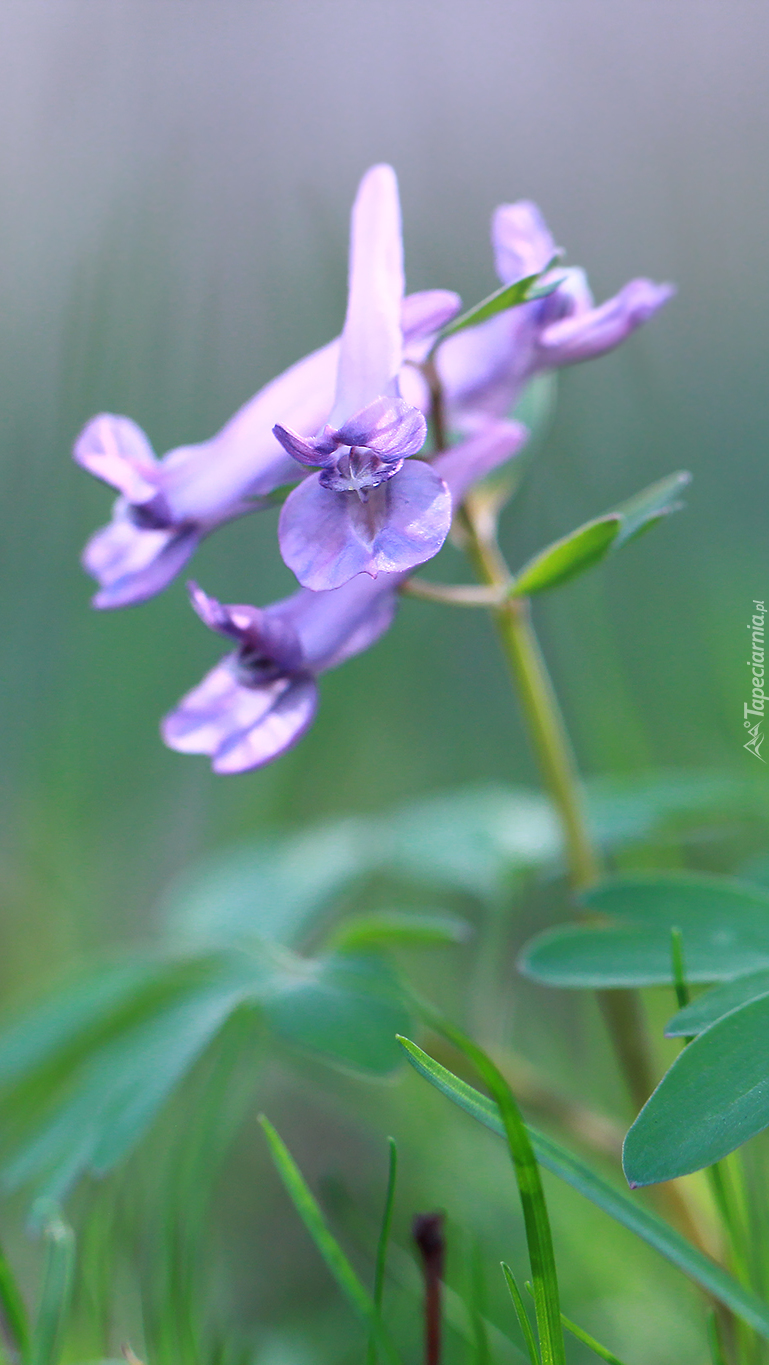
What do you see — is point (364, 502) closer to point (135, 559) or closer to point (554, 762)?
point (135, 559)

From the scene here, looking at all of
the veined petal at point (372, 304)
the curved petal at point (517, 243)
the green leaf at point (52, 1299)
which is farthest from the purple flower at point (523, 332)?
the green leaf at point (52, 1299)

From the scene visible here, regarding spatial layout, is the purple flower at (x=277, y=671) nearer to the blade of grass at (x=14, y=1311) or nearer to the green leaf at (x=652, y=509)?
the green leaf at (x=652, y=509)

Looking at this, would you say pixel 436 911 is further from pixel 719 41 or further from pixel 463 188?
pixel 719 41

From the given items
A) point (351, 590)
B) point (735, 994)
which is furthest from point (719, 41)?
point (735, 994)

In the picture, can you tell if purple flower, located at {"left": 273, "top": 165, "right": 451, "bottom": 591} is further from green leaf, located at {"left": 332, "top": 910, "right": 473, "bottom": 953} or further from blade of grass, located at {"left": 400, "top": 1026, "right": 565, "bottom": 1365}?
green leaf, located at {"left": 332, "top": 910, "right": 473, "bottom": 953}

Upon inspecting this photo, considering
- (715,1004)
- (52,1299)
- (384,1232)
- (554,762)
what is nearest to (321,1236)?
(384,1232)

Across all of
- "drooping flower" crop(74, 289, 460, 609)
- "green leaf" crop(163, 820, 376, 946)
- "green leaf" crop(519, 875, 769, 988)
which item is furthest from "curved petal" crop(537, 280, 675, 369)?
"green leaf" crop(163, 820, 376, 946)
